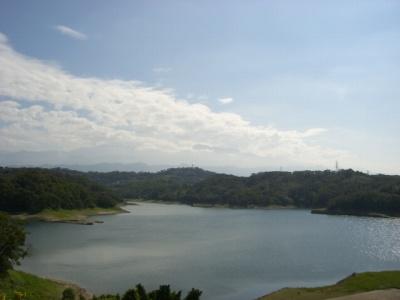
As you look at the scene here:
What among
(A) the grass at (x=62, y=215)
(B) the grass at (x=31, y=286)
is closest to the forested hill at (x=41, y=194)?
(A) the grass at (x=62, y=215)

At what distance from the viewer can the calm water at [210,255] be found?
4488 cm

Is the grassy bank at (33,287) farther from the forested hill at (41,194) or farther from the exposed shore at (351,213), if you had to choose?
the exposed shore at (351,213)

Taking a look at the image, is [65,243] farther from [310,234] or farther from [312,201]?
[312,201]

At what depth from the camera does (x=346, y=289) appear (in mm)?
38375

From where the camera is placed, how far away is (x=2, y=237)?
39969mm

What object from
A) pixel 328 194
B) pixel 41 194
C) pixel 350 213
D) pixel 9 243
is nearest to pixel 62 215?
pixel 41 194

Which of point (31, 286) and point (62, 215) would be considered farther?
point (62, 215)

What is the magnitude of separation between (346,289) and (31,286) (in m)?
25.0

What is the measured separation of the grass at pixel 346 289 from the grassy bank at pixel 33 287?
15.9m

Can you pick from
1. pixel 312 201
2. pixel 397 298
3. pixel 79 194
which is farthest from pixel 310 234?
pixel 312 201

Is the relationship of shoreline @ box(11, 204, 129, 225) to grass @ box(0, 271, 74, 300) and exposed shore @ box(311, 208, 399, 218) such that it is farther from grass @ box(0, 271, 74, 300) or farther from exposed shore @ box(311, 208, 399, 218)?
exposed shore @ box(311, 208, 399, 218)

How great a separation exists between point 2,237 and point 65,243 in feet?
111

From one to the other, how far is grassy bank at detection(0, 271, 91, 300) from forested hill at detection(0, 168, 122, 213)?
75.4 metres

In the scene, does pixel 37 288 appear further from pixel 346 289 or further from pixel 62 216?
pixel 62 216
